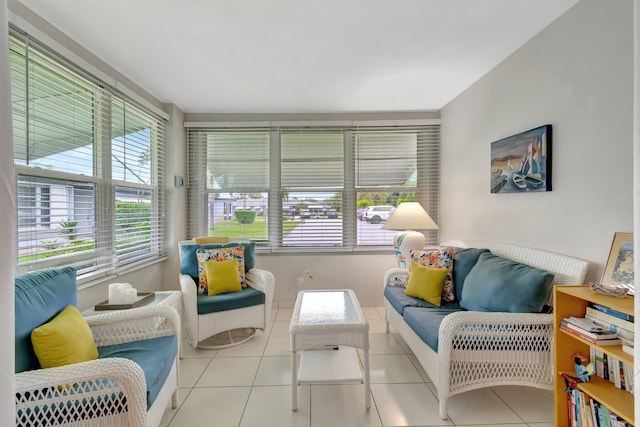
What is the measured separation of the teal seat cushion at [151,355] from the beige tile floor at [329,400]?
42 cm

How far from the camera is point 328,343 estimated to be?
1.81 m

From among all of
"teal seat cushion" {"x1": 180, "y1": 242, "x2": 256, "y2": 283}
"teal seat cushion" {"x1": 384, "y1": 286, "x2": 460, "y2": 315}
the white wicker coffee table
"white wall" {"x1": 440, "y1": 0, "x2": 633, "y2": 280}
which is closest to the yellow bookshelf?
"white wall" {"x1": 440, "y1": 0, "x2": 633, "y2": 280}

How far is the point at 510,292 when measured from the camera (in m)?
1.87

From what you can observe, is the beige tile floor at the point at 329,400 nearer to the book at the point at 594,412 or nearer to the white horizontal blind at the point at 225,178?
the book at the point at 594,412

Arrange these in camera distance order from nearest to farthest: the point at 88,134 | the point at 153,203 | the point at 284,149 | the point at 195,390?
the point at 195,390 < the point at 88,134 < the point at 153,203 < the point at 284,149

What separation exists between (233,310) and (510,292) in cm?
210

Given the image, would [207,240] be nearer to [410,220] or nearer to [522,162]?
[410,220]

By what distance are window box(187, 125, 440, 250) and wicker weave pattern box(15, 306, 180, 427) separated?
247 centimetres

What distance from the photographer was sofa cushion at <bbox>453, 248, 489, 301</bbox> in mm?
2418

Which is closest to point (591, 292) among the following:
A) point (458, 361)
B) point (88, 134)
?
point (458, 361)

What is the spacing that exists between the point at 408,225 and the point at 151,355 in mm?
2373

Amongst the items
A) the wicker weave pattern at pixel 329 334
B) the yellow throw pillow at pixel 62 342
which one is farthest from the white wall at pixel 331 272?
the yellow throw pillow at pixel 62 342

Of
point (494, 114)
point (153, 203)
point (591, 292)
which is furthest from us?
point (153, 203)

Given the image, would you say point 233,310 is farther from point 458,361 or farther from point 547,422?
point 547,422
